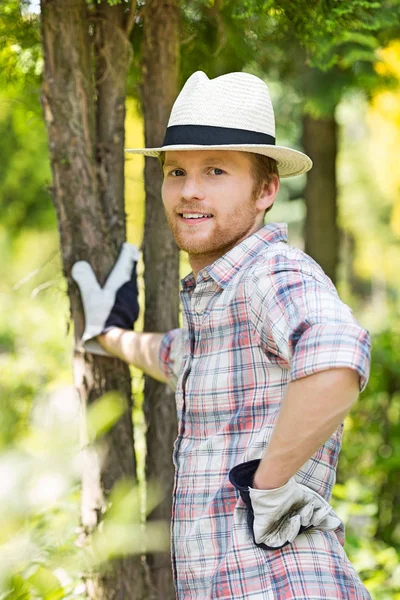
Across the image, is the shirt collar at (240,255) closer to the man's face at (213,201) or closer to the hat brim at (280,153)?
the man's face at (213,201)

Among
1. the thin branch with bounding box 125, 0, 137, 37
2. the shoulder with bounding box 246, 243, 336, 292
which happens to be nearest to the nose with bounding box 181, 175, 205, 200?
the shoulder with bounding box 246, 243, 336, 292

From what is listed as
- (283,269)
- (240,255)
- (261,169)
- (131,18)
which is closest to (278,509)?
(283,269)

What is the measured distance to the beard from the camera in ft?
6.74

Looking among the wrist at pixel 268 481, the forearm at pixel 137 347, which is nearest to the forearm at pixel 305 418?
the wrist at pixel 268 481

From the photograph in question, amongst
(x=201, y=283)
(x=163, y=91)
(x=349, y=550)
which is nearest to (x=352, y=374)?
(x=201, y=283)

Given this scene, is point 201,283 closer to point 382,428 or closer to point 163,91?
point 163,91

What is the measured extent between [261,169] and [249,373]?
0.62 metres

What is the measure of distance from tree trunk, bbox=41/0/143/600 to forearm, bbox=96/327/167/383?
15 centimetres

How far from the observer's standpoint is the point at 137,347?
107 inches

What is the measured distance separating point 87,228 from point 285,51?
208 centimetres

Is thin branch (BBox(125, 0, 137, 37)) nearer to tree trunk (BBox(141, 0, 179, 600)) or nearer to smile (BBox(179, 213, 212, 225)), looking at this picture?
tree trunk (BBox(141, 0, 179, 600))

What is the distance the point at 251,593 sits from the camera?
1.79 meters

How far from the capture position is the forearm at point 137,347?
2.70m

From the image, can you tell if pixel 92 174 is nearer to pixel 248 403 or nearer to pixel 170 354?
pixel 170 354
